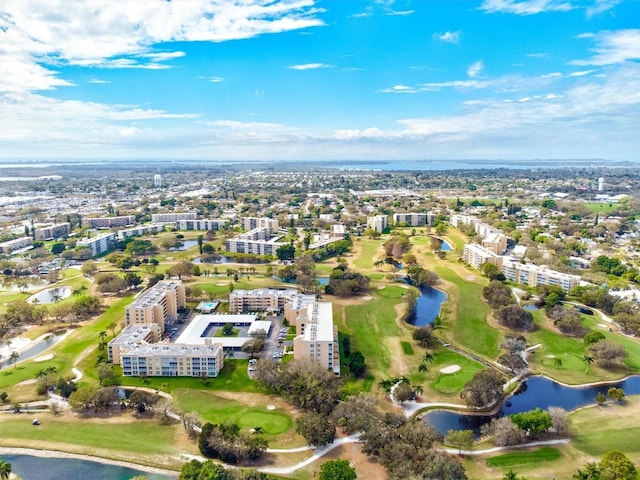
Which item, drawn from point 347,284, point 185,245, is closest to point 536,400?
point 347,284

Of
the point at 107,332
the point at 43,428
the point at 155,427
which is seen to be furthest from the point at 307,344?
the point at 107,332

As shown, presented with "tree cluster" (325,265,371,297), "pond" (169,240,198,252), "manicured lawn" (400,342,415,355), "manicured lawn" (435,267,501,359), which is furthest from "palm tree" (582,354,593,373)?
"pond" (169,240,198,252)

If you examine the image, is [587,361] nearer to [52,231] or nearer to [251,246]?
[251,246]

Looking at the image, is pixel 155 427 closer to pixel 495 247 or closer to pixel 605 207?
pixel 495 247

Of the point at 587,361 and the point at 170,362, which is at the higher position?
the point at 170,362

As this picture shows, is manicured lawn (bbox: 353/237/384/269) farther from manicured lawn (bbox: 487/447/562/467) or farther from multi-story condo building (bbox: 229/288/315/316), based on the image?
manicured lawn (bbox: 487/447/562/467)

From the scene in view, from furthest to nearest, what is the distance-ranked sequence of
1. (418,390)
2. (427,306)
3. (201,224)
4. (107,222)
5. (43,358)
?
(201,224) < (107,222) < (427,306) < (43,358) < (418,390)

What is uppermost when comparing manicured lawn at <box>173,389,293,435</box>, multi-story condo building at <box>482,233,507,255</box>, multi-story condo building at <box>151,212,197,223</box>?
multi-story condo building at <box>151,212,197,223</box>
